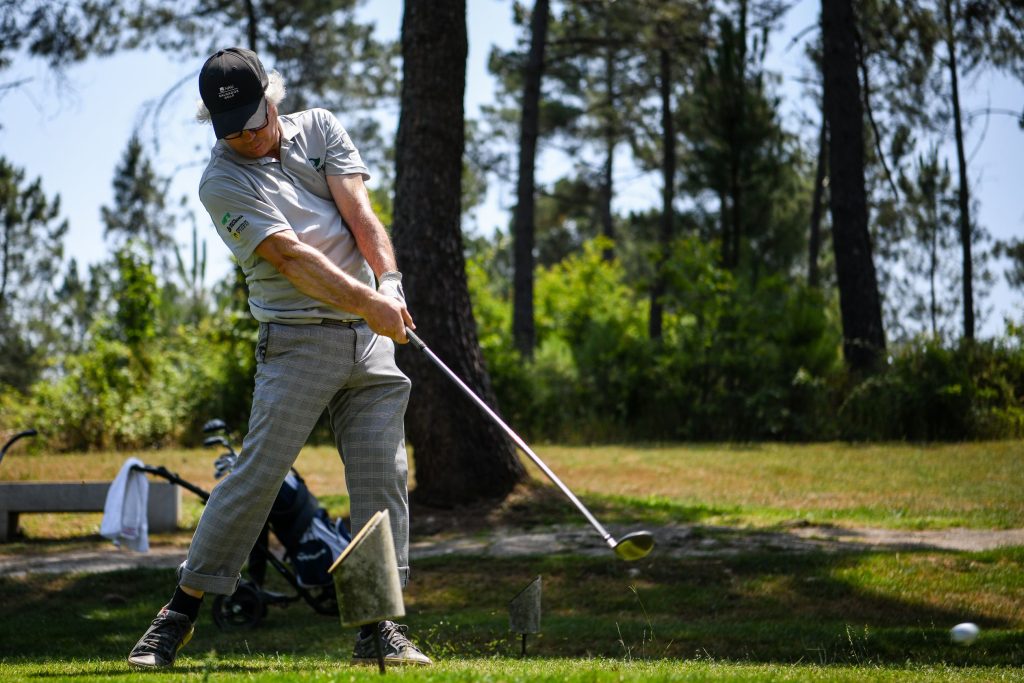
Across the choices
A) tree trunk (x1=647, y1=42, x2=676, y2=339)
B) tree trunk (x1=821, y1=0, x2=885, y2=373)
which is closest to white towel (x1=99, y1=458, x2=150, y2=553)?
tree trunk (x1=821, y1=0, x2=885, y2=373)

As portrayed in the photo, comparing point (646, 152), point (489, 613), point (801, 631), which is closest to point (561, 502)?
point (489, 613)

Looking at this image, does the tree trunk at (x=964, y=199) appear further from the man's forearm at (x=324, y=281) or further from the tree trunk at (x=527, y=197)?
the man's forearm at (x=324, y=281)

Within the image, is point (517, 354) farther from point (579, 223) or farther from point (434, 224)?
point (579, 223)

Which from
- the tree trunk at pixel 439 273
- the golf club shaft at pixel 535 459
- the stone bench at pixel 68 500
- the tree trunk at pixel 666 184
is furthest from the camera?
the tree trunk at pixel 666 184

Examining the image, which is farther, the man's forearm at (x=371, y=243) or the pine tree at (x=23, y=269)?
the pine tree at (x=23, y=269)

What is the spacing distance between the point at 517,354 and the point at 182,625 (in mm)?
12377

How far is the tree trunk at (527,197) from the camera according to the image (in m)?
19.3

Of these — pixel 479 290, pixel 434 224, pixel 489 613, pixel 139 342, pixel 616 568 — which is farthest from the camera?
pixel 479 290

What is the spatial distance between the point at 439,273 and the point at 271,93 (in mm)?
5167

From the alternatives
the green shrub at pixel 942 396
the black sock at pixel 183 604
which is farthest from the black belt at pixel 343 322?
the green shrub at pixel 942 396

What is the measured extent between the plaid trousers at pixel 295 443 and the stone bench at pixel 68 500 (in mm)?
5425

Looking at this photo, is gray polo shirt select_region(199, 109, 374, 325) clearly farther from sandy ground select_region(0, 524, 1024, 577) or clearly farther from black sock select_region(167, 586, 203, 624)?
sandy ground select_region(0, 524, 1024, 577)

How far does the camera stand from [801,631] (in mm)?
5551

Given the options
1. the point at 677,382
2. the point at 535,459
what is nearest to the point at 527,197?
the point at 677,382
